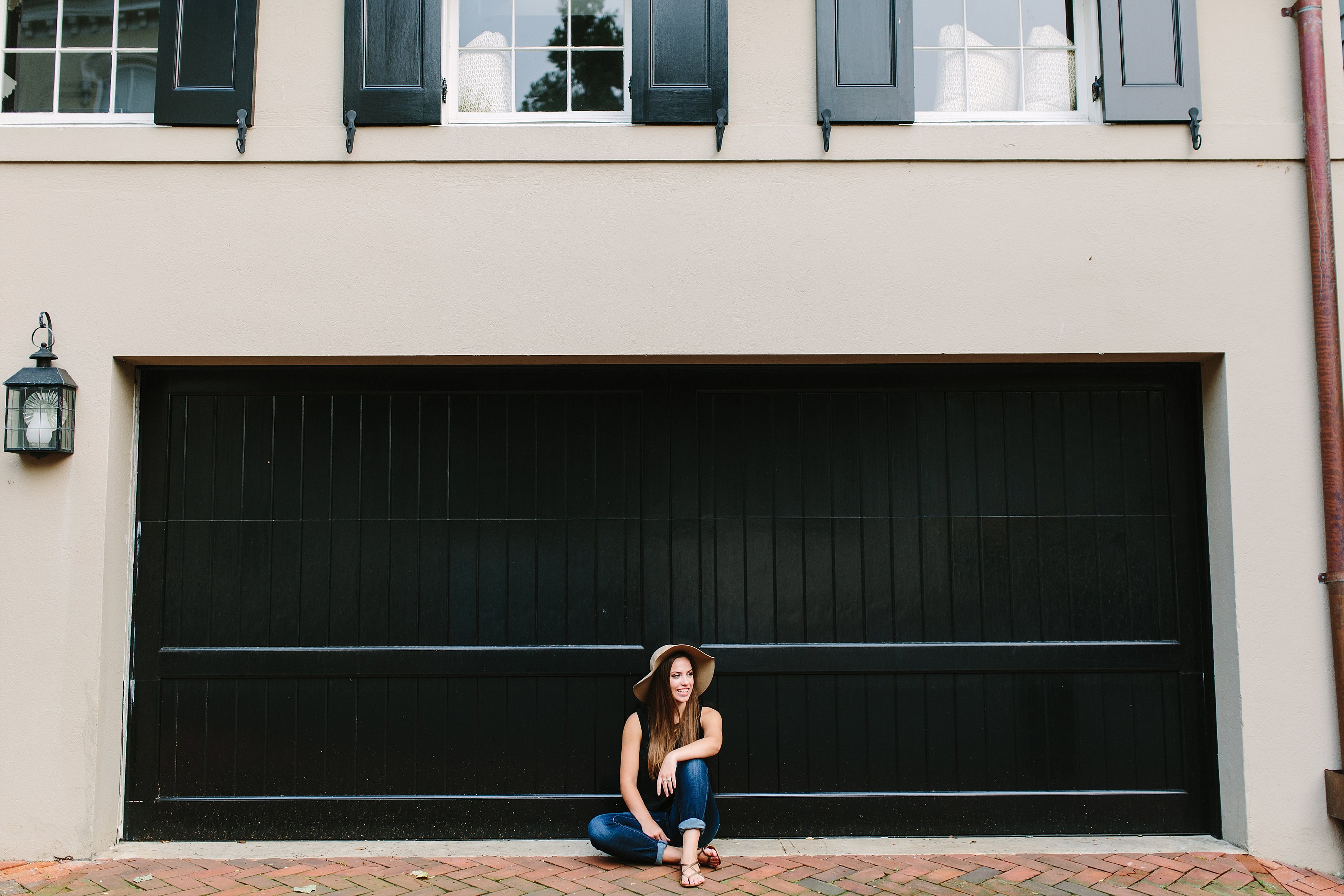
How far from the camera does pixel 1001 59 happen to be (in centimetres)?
465

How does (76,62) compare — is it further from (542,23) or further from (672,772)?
(672,772)

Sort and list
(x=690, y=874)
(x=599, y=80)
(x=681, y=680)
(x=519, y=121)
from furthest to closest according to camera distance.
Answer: (x=599, y=80), (x=519, y=121), (x=681, y=680), (x=690, y=874)

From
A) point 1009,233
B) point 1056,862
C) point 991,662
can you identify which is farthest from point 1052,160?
point 1056,862

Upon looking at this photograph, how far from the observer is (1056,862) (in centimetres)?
412

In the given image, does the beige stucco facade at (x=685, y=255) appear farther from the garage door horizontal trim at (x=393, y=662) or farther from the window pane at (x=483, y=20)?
the window pane at (x=483, y=20)

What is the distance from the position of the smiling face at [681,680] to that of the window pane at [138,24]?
4.21 metres

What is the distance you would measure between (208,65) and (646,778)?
4202 millimetres

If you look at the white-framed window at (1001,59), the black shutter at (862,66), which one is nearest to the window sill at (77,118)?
the black shutter at (862,66)

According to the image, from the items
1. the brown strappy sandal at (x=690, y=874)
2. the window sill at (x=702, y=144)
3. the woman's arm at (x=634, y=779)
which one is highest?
the window sill at (x=702, y=144)

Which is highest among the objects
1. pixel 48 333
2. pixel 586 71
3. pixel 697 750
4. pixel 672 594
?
pixel 586 71

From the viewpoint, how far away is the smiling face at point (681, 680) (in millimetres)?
4055

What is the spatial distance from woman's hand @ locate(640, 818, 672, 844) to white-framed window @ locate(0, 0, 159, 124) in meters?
4.38

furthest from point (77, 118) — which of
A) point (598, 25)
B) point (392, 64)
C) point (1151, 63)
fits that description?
point (1151, 63)

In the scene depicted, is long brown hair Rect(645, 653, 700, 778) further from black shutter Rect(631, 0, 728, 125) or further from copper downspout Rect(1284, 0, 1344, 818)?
copper downspout Rect(1284, 0, 1344, 818)
